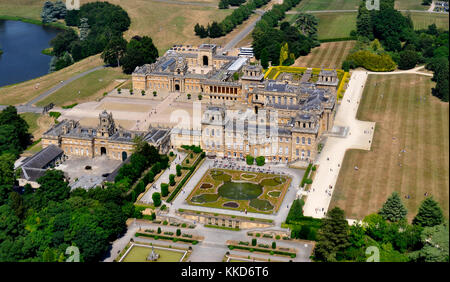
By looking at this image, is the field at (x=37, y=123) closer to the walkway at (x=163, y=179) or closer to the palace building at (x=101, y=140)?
the palace building at (x=101, y=140)

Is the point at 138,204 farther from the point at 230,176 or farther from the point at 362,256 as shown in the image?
the point at 362,256

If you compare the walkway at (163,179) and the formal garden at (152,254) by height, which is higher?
the walkway at (163,179)

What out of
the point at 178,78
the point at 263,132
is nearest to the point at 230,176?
the point at 263,132

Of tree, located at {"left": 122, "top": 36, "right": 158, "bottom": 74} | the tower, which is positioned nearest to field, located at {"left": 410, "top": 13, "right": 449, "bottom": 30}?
tree, located at {"left": 122, "top": 36, "right": 158, "bottom": 74}

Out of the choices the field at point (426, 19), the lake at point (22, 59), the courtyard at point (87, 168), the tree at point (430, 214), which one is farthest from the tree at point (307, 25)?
the tree at point (430, 214)

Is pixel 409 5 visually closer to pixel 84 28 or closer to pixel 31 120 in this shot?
pixel 84 28
